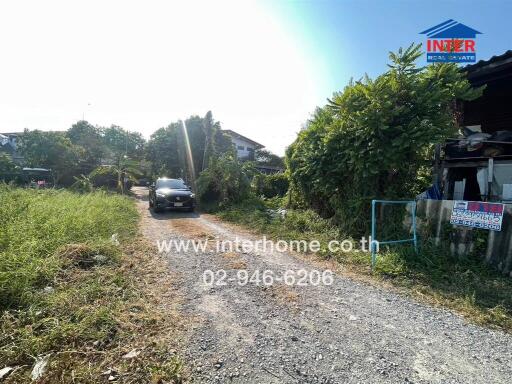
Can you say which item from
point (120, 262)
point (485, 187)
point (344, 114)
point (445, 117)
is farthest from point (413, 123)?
point (120, 262)

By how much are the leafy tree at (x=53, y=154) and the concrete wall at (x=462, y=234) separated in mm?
26954

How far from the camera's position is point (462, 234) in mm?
4836

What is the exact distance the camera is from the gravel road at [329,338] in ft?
7.47

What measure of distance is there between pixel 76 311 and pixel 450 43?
985cm

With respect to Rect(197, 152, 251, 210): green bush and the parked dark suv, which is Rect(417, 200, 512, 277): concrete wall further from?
the parked dark suv

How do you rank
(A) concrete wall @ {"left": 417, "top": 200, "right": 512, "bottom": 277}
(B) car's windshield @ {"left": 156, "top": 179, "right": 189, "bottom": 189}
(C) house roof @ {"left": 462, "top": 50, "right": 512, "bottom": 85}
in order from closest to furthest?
1. (A) concrete wall @ {"left": 417, "top": 200, "right": 512, "bottom": 277}
2. (C) house roof @ {"left": 462, "top": 50, "right": 512, "bottom": 85}
3. (B) car's windshield @ {"left": 156, "top": 179, "right": 189, "bottom": 189}

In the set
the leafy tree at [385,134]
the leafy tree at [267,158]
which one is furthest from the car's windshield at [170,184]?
the leafy tree at [267,158]

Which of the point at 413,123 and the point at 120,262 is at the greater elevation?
the point at 413,123

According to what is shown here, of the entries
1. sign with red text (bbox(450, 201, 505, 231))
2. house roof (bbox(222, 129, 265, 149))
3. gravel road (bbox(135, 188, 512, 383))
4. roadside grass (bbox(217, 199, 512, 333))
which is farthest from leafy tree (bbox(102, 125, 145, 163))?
sign with red text (bbox(450, 201, 505, 231))

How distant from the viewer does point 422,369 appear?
91.4 inches

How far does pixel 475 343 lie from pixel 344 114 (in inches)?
201

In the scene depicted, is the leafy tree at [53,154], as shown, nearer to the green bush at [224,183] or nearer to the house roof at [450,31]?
the green bush at [224,183]

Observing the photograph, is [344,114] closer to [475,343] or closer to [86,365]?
[475,343]

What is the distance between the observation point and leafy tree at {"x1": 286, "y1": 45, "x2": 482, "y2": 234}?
5.42 metres
